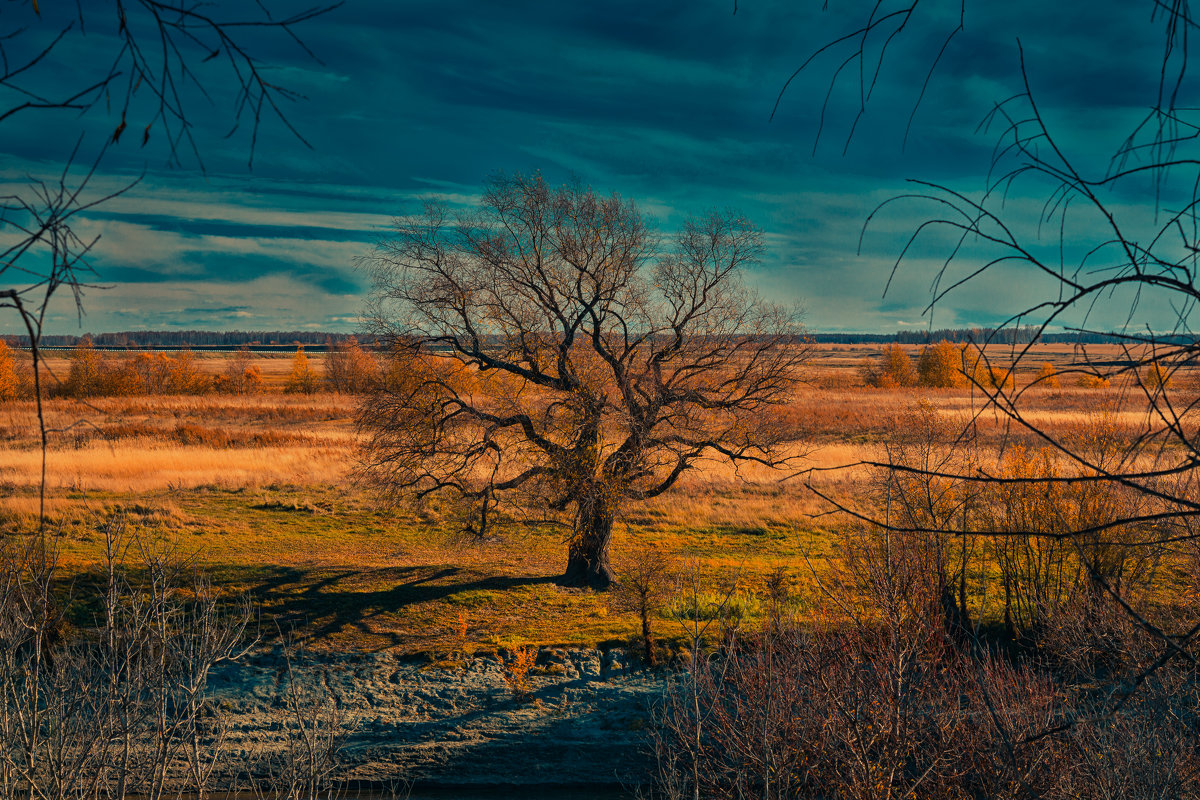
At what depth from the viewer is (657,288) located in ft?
66.3

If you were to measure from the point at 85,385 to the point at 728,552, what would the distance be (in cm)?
6374

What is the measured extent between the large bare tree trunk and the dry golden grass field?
0.43 meters

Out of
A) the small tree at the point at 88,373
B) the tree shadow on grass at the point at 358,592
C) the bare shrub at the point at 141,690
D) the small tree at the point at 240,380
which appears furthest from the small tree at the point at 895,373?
the bare shrub at the point at 141,690

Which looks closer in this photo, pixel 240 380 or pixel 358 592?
pixel 358 592

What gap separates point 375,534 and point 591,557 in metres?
10.4

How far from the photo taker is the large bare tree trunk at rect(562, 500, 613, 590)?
21.2m

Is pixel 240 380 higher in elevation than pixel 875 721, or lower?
higher

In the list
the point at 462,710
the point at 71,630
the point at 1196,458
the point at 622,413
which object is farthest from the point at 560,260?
the point at 1196,458

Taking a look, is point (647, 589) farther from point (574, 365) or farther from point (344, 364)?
point (344, 364)

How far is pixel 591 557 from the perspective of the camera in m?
21.8

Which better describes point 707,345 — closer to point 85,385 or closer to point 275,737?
point 275,737

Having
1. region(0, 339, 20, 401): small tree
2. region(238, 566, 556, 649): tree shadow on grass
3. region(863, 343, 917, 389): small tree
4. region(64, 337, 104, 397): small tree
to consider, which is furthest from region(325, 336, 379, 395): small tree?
region(863, 343, 917, 389): small tree

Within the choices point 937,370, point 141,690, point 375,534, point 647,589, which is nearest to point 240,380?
point 375,534

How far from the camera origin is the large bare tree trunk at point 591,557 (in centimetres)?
2119
